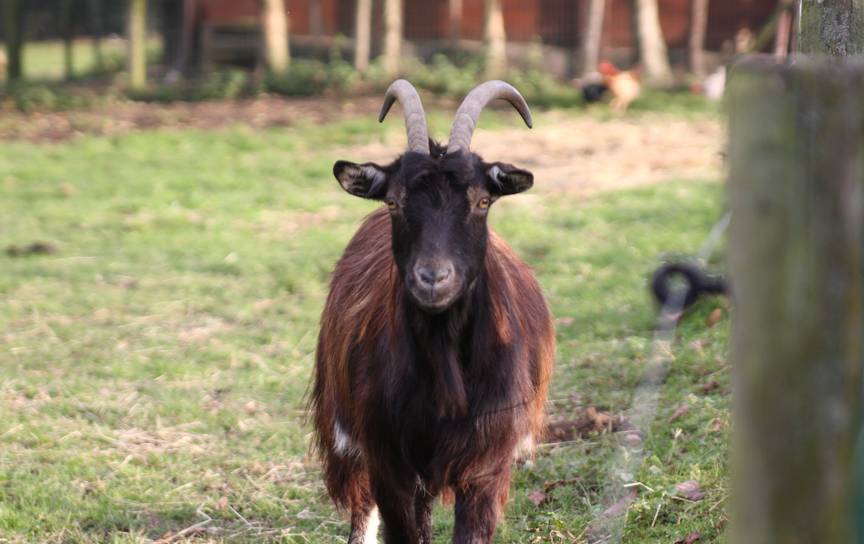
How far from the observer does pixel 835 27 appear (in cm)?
467

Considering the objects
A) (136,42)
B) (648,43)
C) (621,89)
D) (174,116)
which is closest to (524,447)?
(174,116)

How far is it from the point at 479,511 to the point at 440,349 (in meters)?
0.65

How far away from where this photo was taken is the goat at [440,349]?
4.46 metres

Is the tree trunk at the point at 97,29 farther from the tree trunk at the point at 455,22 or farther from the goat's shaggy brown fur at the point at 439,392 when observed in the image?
the goat's shaggy brown fur at the point at 439,392

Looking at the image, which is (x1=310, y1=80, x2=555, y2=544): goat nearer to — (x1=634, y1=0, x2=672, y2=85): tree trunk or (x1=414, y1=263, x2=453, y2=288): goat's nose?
(x1=414, y1=263, x2=453, y2=288): goat's nose

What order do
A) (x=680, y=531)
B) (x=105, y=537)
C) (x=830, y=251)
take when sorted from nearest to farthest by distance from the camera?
(x=830, y=251) → (x=680, y=531) → (x=105, y=537)

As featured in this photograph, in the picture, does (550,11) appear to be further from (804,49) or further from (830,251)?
(830,251)

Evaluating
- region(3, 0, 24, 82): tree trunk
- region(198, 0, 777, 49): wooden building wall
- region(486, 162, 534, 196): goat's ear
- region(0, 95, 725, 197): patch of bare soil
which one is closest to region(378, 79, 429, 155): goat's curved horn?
region(486, 162, 534, 196): goat's ear

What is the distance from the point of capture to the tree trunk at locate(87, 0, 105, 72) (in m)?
26.3

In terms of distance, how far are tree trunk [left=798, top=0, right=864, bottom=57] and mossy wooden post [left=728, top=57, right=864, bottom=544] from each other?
2.76 meters

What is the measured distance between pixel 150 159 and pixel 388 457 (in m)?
11.9

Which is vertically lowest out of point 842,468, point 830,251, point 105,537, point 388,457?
point 105,537

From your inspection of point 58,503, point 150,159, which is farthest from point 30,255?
point 58,503

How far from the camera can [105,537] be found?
5.55 m
